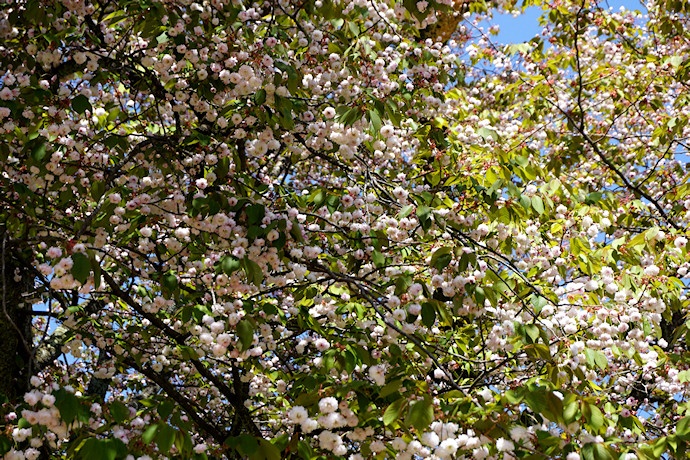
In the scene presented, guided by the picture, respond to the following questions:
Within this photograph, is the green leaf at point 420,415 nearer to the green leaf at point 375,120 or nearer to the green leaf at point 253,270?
the green leaf at point 253,270

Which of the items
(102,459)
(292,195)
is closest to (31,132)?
(292,195)

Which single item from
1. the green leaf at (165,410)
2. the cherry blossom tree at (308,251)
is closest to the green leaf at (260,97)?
the cherry blossom tree at (308,251)

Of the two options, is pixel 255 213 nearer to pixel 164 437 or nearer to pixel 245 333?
pixel 245 333

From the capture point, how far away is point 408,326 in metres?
3.43

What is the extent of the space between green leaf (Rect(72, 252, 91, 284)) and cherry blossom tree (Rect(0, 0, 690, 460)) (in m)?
0.01

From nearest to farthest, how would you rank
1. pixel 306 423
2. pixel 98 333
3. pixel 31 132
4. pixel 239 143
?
pixel 306 423
pixel 31 132
pixel 239 143
pixel 98 333

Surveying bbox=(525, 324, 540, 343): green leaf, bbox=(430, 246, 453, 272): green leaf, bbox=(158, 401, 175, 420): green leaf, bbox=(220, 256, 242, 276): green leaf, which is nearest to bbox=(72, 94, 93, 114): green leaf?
bbox=(220, 256, 242, 276): green leaf

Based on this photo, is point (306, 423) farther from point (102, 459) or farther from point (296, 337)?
point (296, 337)

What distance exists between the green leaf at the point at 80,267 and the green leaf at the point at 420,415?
1598 mm

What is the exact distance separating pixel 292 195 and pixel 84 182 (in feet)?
5.04

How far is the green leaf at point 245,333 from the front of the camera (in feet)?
10.3

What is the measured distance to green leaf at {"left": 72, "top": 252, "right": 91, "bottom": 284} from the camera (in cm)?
284

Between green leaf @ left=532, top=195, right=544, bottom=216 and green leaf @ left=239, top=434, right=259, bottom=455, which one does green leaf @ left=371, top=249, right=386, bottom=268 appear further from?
green leaf @ left=239, top=434, right=259, bottom=455

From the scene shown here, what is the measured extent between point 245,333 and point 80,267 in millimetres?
848
